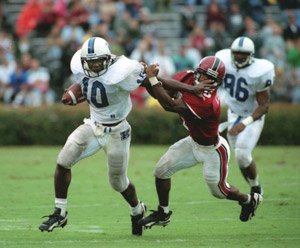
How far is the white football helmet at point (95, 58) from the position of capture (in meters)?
5.86

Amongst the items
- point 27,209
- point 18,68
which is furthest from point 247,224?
point 18,68

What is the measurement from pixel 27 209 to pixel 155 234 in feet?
6.08

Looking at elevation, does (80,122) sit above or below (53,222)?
below

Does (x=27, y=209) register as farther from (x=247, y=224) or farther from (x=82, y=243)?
(x=247, y=224)

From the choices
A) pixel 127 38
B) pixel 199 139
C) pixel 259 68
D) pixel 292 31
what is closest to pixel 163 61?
pixel 127 38

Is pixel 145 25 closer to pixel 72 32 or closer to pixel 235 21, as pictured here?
pixel 72 32

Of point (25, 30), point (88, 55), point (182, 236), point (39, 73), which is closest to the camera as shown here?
point (88, 55)

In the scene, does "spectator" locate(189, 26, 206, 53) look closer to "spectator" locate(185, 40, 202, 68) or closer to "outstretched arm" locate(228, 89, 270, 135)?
"spectator" locate(185, 40, 202, 68)

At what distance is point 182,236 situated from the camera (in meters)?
6.30

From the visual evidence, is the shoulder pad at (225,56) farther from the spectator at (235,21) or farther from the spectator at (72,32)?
the spectator at (235,21)

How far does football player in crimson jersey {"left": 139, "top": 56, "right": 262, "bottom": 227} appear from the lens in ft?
19.9

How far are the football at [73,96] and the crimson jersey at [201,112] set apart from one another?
40.1 inches

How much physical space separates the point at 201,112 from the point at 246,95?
2.13m

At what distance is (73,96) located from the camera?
612 centimetres
